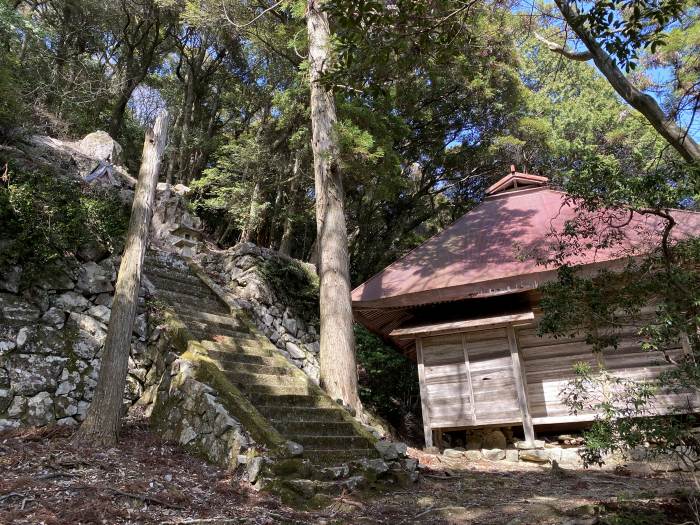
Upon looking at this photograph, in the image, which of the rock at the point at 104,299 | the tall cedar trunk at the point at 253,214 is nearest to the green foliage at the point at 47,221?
the rock at the point at 104,299

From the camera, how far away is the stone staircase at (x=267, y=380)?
6297 mm

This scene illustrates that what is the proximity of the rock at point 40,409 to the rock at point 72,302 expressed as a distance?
1498mm

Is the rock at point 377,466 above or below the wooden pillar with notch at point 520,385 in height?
below

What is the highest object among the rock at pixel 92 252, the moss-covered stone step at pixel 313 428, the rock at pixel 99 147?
the rock at pixel 99 147

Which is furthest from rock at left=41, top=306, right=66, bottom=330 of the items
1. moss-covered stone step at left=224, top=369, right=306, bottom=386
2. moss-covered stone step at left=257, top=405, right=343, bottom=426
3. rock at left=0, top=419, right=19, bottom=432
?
moss-covered stone step at left=257, top=405, right=343, bottom=426

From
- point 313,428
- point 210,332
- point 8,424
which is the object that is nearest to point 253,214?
point 210,332

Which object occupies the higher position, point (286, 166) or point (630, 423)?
point (286, 166)

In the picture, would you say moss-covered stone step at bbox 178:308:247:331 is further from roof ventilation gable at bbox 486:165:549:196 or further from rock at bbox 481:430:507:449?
roof ventilation gable at bbox 486:165:549:196

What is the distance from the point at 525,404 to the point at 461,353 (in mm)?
1453

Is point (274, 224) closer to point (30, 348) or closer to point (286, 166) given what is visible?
point (286, 166)

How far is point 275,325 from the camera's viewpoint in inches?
438

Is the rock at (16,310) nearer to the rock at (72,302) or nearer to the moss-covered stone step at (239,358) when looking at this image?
the rock at (72,302)

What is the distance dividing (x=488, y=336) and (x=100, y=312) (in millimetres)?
6838

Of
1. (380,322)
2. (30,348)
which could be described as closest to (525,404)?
(380,322)
